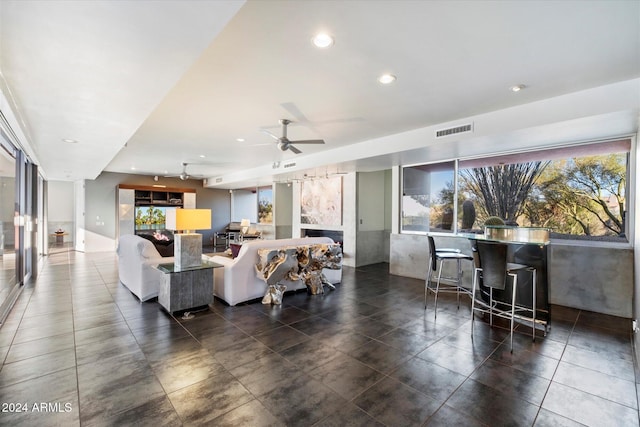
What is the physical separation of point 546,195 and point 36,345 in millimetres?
7165

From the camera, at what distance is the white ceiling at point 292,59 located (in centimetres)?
187

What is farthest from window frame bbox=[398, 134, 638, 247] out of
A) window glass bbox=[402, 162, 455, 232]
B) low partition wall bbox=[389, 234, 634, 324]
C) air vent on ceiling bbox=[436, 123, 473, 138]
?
air vent on ceiling bbox=[436, 123, 473, 138]

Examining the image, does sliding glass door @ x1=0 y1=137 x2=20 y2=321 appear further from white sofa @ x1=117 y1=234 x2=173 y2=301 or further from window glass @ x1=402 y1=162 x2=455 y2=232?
window glass @ x1=402 y1=162 x2=455 y2=232

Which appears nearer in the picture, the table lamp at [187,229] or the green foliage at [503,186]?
the table lamp at [187,229]

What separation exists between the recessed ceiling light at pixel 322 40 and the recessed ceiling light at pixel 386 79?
0.85 meters

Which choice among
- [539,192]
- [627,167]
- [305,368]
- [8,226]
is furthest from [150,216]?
[627,167]

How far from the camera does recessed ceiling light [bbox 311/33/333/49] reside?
2430mm

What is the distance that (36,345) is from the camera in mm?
3027

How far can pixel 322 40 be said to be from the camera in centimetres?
248

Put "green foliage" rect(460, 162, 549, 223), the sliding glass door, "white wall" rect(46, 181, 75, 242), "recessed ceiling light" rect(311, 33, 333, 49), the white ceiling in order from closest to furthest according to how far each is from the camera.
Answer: the white ceiling, "recessed ceiling light" rect(311, 33, 333, 49), the sliding glass door, "green foliage" rect(460, 162, 549, 223), "white wall" rect(46, 181, 75, 242)

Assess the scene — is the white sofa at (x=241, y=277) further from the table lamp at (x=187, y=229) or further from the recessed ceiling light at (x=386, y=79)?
the recessed ceiling light at (x=386, y=79)

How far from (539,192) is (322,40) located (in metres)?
4.57

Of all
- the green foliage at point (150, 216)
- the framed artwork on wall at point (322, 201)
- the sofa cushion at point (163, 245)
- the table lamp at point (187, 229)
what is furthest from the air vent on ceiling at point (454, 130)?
the green foliage at point (150, 216)

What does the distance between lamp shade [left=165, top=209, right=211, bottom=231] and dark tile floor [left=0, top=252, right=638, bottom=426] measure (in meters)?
1.21
